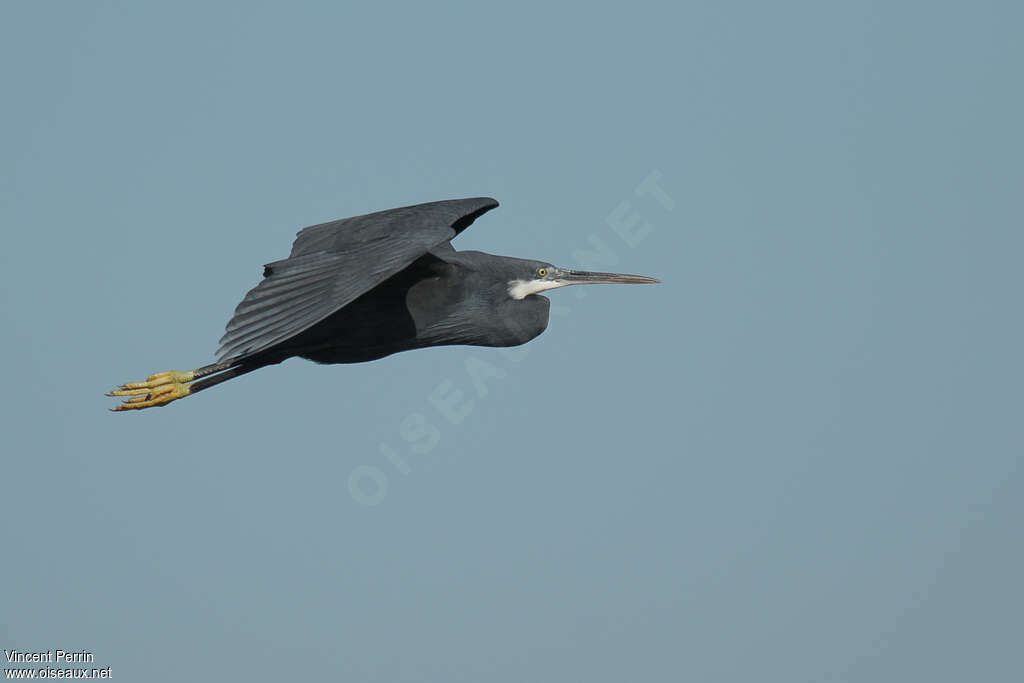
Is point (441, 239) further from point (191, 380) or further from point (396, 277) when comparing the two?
point (191, 380)

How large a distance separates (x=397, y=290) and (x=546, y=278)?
1.74 m

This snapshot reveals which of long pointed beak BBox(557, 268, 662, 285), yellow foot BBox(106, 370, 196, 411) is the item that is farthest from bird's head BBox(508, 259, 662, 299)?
yellow foot BBox(106, 370, 196, 411)

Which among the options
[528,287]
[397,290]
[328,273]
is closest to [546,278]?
[528,287]

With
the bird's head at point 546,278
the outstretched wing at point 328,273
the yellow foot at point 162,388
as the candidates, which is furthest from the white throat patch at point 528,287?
the yellow foot at point 162,388

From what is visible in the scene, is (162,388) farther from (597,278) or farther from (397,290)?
(597,278)

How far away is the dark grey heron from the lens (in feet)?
34.5

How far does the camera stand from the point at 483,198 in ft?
44.0

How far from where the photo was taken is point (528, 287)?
1288 centimetres

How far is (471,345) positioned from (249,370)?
2125mm

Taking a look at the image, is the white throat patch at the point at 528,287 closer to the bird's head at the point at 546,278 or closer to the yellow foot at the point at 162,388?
the bird's head at the point at 546,278

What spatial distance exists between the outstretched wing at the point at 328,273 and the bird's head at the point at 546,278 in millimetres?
980

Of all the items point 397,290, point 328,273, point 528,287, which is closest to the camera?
point 328,273

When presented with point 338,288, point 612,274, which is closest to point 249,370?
point 338,288

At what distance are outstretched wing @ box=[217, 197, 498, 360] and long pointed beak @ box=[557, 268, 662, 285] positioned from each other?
1533 millimetres
